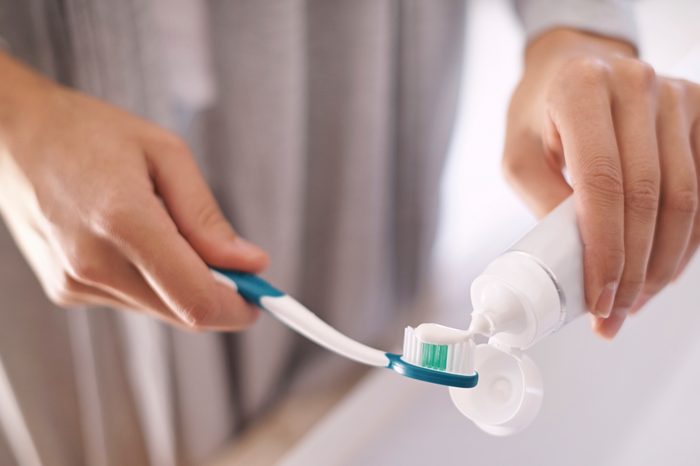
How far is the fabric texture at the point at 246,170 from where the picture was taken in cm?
46

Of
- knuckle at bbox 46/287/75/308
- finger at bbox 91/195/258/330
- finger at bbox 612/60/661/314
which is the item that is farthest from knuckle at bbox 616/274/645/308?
knuckle at bbox 46/287/75/308

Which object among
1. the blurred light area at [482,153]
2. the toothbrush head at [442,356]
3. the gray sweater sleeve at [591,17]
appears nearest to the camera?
the toothbrush head at [442,356]

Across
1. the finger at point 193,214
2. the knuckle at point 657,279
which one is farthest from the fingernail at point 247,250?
the knuckle at point 657,279

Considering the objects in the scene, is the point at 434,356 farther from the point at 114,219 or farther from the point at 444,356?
the point at 114,219

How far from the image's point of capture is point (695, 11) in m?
0.66

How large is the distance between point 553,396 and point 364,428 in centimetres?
16

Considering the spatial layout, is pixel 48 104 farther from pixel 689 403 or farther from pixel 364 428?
pixel 689 403

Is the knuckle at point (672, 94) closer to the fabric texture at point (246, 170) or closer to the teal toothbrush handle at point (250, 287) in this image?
the fabric texture at point (246, 170)

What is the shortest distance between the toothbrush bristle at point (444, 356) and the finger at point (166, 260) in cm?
11

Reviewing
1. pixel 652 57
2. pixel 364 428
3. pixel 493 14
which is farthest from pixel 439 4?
pixel 364 428

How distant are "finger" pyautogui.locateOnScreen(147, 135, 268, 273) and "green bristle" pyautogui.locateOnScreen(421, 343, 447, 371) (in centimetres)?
13

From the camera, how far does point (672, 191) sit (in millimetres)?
332

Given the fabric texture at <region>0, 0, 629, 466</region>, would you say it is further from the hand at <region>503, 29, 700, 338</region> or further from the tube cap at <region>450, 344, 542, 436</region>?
the tube cap at <region>450, 344, 542, 436</region>

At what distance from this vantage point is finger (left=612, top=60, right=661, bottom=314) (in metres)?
0.32
